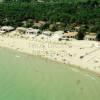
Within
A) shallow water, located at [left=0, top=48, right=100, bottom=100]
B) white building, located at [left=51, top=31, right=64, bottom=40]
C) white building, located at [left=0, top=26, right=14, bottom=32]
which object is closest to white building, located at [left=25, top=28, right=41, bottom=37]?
white building, located at [left=51, top=31, right=64, bottom=40]

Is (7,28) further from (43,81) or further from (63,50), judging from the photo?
(43,81)

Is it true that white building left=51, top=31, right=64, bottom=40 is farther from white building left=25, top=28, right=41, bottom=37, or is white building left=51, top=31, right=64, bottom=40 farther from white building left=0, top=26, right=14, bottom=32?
white building left=0, top=26, right=14, bottom=32

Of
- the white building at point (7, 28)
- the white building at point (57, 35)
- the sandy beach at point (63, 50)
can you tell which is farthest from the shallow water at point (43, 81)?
the white building at point (7, 28)

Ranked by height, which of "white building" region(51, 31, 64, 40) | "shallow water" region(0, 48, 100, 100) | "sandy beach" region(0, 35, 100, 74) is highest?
"white building" region(51, 31, 64, 40)

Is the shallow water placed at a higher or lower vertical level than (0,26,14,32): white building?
lower

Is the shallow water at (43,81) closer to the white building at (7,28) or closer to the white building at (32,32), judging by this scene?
the white building at (32,32)

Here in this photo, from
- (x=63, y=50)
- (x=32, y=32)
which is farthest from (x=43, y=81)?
(x=32, y=32)

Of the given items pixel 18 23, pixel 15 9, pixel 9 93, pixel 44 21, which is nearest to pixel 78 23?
pixel 44 21

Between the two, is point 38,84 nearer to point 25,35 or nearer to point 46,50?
point 46,50
